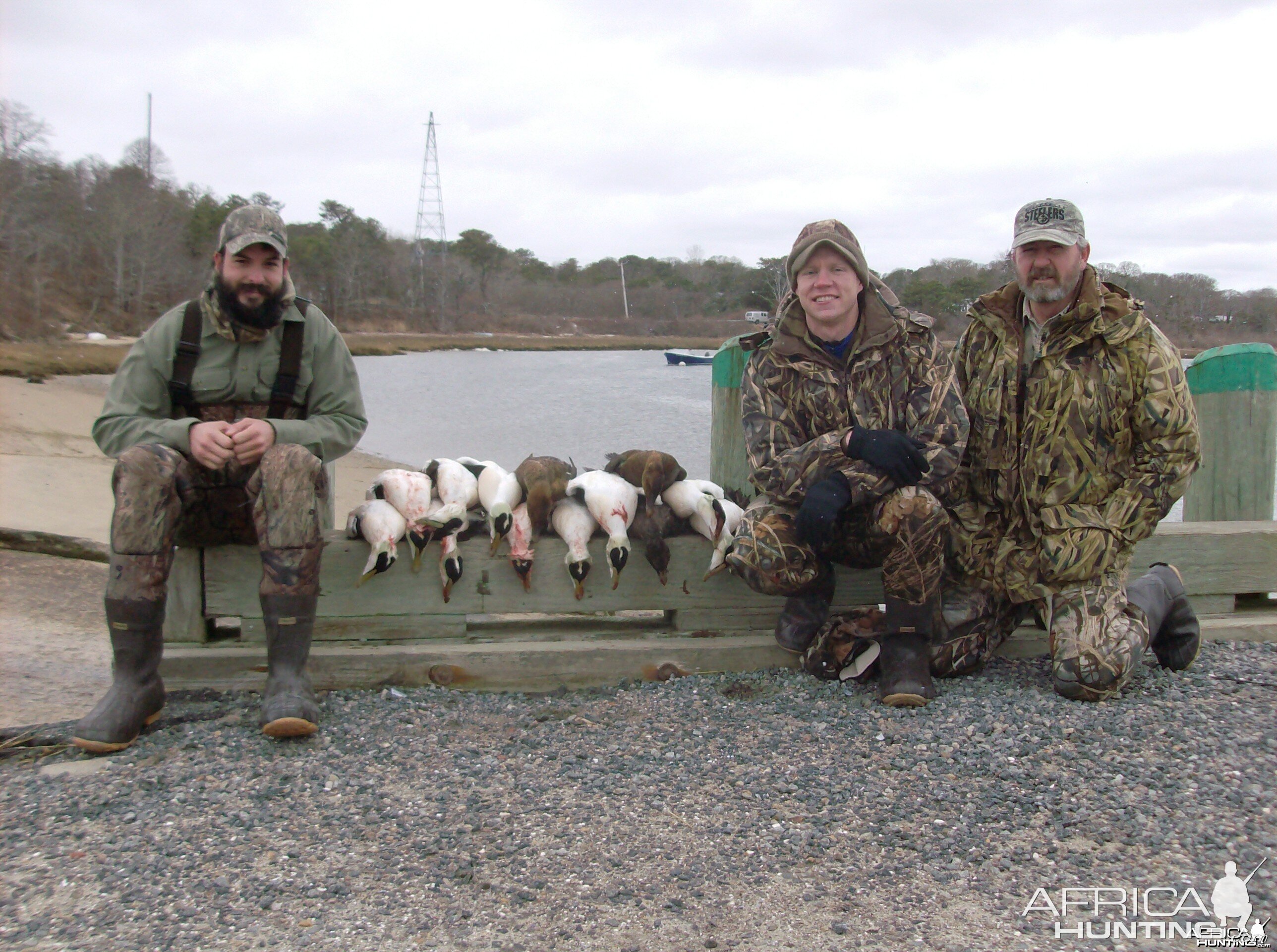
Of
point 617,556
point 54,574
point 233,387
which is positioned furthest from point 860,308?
point 54,574

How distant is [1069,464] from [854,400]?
909 millimetres

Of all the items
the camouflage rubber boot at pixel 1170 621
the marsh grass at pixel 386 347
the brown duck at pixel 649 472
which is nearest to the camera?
the camouflage rubber boot at pixel 1170 621

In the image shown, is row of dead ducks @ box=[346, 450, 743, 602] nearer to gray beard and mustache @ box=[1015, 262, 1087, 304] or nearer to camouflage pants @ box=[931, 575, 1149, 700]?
camouflage pants @ box=[931, 575, 1149, 700]

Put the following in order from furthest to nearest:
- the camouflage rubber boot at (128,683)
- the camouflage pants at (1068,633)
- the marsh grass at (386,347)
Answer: the marsh grass at (386,347), the camouflage pants at (1068,633), the camouflage rubber boot at (128,683)

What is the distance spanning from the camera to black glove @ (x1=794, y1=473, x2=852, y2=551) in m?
3.81

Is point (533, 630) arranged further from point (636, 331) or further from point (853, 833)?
point (636, 331)

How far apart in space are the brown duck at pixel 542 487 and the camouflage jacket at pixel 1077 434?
5.92 feet

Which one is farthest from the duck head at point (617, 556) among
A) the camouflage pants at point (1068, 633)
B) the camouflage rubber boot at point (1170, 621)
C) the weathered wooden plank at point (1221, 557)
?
the weathered wooden plank at point (1221, 557)

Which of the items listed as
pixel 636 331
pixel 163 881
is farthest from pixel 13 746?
pixel 636 331

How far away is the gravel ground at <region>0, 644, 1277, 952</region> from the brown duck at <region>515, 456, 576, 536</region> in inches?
33.2

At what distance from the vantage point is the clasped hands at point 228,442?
3.77 m

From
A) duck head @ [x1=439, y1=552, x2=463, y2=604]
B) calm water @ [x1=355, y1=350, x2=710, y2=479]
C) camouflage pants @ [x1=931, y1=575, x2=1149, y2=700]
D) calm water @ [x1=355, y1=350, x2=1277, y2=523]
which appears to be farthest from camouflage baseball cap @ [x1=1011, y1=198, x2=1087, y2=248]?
calm water @ [x1=355, y1=350, x2=710, y2=479]

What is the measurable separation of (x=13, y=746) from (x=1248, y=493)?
5663mm

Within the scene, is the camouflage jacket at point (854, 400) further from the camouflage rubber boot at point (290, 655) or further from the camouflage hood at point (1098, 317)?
the camouflage rubber boot at point (290, 655)
